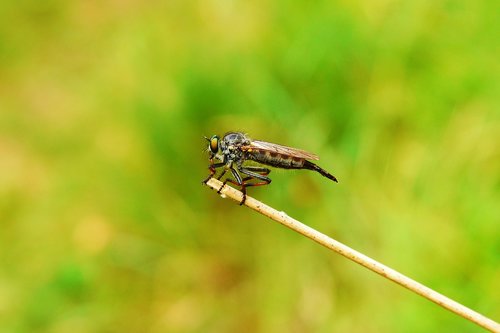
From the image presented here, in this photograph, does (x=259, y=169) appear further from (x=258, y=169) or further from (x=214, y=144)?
(x=214, y=144)

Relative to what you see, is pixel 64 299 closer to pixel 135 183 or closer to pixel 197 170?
pixel 135 183

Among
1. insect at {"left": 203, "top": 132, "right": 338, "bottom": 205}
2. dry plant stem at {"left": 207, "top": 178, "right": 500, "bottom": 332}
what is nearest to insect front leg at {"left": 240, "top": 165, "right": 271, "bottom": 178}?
insect at {"left": 203, "top": 132, "right": 338, "bottom": 205}

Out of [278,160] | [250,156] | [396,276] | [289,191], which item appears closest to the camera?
[396,276]

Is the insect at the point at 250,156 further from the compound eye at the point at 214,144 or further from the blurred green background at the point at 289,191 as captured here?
the blurred green background at the point at 289,191

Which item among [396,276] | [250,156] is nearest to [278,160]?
[250,156]

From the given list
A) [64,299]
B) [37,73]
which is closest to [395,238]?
[64,299]

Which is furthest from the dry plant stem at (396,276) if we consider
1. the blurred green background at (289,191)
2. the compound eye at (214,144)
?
the blurred green background at (289,191)
